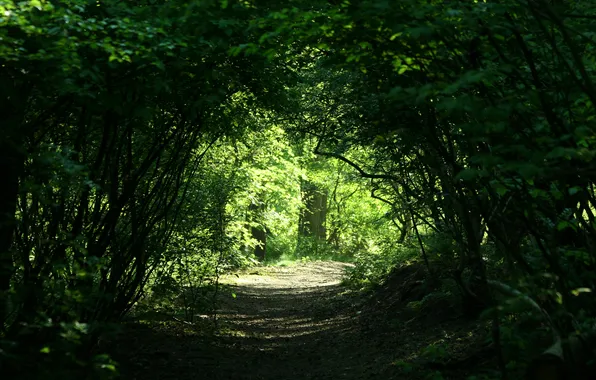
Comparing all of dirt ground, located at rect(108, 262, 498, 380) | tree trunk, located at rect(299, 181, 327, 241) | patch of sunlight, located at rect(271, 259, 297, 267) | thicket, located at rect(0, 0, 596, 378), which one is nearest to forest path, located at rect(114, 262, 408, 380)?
dirt ground, located at rect(108, 262, 498, 380)

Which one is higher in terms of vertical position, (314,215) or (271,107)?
(271,107)

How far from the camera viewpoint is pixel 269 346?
1066 cm

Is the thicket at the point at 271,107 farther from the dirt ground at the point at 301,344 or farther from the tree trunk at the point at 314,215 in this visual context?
the tree trunk at the point at 314,215

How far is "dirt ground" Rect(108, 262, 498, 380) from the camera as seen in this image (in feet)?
26.0

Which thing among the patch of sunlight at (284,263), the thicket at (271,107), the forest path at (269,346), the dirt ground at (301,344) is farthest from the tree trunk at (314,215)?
the thicket at (271,107)

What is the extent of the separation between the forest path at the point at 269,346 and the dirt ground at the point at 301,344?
0.05 ft

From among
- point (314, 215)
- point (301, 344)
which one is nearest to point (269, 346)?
point (301, 344)

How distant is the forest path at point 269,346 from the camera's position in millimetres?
8273

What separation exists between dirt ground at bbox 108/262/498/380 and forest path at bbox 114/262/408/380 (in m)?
0.01

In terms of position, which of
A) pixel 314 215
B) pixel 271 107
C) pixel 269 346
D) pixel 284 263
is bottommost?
pixel 269 346

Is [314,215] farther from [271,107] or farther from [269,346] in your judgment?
[271,107]

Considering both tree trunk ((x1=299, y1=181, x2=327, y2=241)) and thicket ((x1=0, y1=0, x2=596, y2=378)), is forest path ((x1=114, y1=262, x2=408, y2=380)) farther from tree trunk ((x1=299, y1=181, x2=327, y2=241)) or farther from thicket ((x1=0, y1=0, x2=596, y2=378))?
tree trunk ((x1=299, y1=181, x2=327, y2=241))

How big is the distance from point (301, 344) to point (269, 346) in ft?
2.08

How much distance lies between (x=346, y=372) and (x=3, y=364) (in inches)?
201
